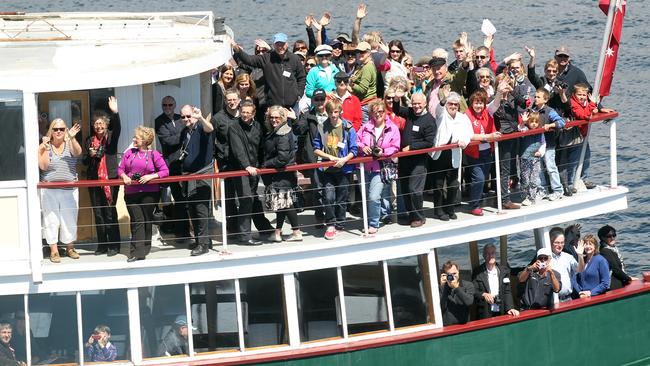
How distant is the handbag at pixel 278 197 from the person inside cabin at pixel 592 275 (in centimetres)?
496

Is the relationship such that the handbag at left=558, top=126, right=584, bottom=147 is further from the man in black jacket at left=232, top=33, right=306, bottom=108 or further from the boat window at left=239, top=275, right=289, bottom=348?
the boat window at left=239, top=275, right=289, bottom=348

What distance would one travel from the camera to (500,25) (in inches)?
2045

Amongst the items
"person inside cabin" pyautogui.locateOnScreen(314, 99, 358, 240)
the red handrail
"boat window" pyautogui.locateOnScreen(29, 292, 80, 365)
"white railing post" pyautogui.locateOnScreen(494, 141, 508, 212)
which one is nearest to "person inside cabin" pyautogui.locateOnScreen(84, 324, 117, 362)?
"boat window" pyautogui.locateOnScreen(29, 292, 80, 365)

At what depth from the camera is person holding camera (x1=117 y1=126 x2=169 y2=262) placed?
726 inches

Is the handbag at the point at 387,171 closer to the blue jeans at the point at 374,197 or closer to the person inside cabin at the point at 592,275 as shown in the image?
the blue jeans at the point at 374,197

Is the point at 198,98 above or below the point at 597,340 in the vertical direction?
above

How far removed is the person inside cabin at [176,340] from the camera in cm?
1917

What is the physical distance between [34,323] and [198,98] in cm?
400

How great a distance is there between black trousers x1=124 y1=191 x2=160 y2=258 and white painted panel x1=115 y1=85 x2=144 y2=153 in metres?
0.86

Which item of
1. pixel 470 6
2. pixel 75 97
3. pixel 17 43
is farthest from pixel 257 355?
pixel 470 6

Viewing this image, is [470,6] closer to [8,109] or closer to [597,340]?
[597,340]

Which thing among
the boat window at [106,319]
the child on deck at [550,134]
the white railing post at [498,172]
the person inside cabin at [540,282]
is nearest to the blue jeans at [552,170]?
the child on deck at [550,134]

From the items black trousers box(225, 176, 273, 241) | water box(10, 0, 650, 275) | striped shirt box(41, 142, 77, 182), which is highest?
water box(10, 0, 650, 275)

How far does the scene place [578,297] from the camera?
21469 mm
